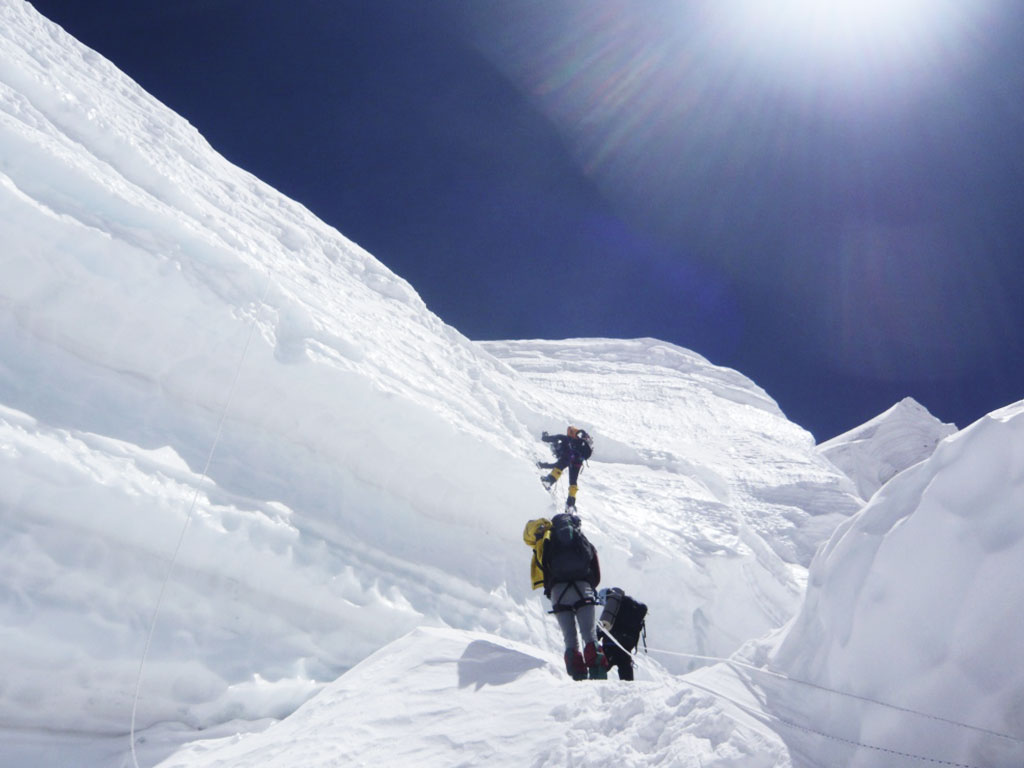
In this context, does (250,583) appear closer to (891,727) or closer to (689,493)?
(891,727)

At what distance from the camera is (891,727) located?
3.41 m

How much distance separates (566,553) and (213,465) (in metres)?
3.95

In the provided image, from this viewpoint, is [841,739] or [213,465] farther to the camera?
[213,465]

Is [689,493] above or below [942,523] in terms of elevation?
above

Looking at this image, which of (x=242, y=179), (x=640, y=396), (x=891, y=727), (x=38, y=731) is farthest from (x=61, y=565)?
(x=640, y=396)

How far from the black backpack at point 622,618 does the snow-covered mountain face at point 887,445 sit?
1177 inches

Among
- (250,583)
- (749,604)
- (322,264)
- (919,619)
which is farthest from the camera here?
(322,264)

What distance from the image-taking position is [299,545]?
22.5ft

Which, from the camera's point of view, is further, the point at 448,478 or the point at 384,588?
the point at 448,478

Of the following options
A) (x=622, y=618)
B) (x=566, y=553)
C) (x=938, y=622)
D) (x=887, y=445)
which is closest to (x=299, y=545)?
(x=566, y=553)

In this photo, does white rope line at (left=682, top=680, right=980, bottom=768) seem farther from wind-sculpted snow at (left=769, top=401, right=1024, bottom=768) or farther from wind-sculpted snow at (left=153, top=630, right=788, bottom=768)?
wind-sculpted snow at (left=153, top=630, right=788, bottom=768)

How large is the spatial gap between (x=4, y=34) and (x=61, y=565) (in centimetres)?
852

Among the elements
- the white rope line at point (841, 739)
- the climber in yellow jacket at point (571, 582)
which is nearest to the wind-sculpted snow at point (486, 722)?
the climber in yellow jacket at point (571, 582)

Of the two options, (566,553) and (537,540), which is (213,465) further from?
(566,553)
